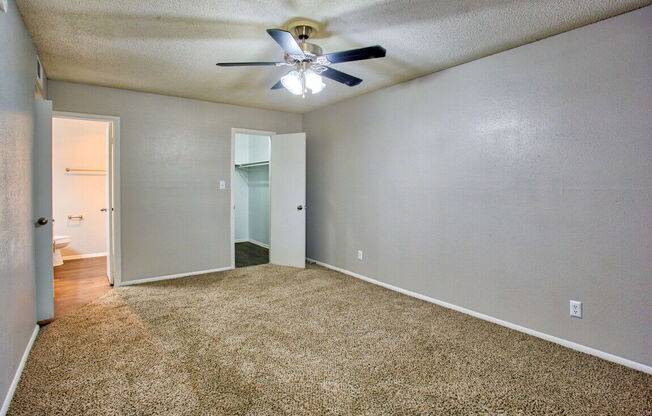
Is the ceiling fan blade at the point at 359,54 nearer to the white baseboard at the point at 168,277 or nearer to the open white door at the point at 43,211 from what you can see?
the open white door at the point at 43,211

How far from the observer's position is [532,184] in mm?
2650

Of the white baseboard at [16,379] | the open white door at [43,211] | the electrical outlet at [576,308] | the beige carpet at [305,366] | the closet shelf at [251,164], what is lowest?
the beige carpet at [305,366]

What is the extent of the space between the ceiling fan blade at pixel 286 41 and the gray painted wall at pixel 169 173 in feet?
8.49

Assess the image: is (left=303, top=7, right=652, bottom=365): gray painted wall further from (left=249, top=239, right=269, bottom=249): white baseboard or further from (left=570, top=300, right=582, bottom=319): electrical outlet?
(left=249, top=239, right=269, bottom=249): white baseboard

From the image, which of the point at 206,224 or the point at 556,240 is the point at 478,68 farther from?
the point at 206,224

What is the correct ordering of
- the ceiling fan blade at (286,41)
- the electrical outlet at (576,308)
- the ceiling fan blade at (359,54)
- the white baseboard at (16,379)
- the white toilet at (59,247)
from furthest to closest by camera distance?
1. the white toilet at (59,247)
2. the electrical outlet at (576,308)
3. the ceiling fan blade at (359,54)
4. the ceiling fan blade at (286,41)
5. the white baseboard at (16,379)

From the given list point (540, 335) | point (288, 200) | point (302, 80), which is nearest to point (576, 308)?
point (540, 335)

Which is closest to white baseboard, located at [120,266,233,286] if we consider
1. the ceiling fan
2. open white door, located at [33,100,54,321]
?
open white door, located at [33,100,54,321]

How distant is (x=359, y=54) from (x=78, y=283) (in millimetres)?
4191

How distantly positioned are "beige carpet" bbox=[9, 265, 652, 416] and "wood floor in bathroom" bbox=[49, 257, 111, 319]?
0.88 feet

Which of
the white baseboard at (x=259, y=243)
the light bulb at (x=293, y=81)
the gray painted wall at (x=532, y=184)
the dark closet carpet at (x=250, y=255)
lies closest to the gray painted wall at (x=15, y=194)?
the light bulb at (x=293, y=81)

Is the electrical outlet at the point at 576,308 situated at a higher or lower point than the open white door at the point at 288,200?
lower

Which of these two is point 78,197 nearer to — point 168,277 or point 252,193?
point 168,277

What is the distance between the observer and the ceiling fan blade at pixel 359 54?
2.09 meters
